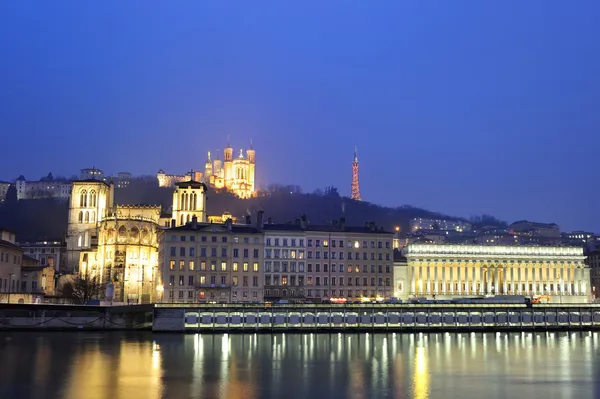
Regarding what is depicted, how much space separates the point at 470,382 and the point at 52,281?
99.8 meters

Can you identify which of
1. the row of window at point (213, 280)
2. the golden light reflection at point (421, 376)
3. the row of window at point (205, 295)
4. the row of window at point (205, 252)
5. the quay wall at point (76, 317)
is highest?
the row of window at point (205, 252)

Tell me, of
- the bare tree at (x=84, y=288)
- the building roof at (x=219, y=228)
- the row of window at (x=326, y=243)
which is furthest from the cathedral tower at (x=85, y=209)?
the row of window at (x=326, y=243)

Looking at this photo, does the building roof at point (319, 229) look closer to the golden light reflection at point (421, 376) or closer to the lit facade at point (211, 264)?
the lit facade at point (211, 264)

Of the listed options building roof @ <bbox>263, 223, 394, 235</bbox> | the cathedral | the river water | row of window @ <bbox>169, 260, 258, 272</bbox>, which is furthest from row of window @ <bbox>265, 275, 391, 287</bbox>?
the river water

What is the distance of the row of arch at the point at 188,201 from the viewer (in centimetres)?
14725

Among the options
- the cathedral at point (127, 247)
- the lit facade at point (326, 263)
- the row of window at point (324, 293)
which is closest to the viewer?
the row of window at point (324, 293)

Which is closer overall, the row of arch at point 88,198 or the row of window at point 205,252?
the row of window at point 205,252

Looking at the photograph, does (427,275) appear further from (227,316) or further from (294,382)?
(294,382)

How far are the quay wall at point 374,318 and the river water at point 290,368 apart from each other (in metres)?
9.07

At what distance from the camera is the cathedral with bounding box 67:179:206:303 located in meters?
120

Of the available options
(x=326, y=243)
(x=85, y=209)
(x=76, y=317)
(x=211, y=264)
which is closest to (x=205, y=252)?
(x=211, y=264)

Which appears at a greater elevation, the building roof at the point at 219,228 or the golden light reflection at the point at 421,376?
the building roof at the point at 219,228

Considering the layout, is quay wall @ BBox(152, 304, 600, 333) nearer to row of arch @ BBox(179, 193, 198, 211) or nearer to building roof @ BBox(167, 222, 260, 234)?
building roof @ BBox(167, 222, 260, 234)

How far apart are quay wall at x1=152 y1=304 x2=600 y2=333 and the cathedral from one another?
75.3ft
